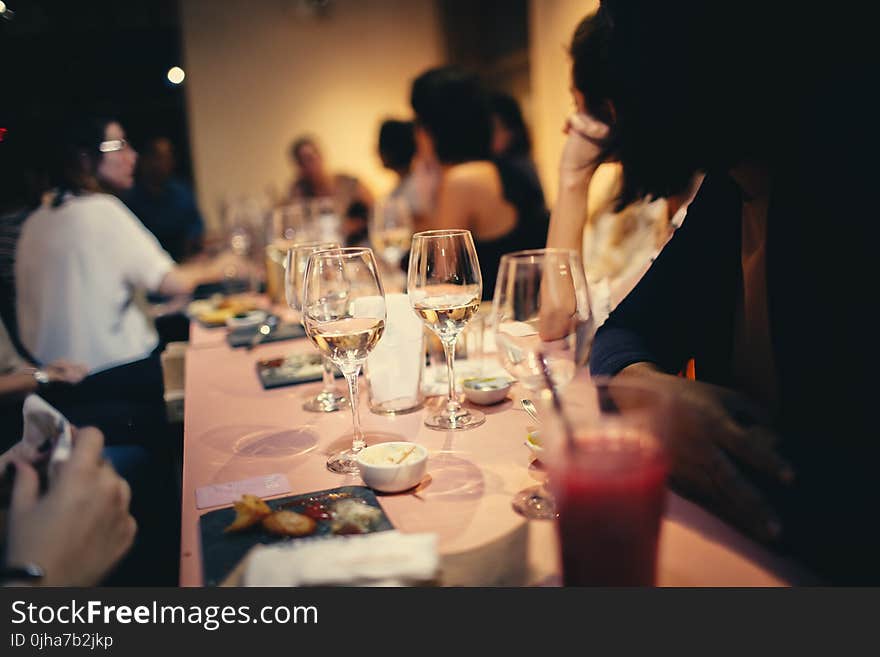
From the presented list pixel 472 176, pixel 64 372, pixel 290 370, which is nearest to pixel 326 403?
pixel 290 370

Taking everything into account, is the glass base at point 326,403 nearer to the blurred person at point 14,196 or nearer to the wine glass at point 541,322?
the wine glass at point 541,322

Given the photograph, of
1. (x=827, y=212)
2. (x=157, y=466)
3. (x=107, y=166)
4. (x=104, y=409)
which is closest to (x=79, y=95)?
(x=107, y=166)

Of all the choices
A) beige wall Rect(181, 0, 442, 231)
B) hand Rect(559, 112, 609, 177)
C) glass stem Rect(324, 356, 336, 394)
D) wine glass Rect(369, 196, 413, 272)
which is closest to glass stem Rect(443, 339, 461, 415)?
glass stem Rect(324, 356, 336, 394)

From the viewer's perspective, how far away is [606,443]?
1.87 ft

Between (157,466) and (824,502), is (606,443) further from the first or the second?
(157,466)

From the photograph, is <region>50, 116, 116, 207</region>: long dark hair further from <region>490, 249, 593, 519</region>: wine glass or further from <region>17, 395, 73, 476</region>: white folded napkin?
<region>490, 249, 593, 519</region>: wine glass

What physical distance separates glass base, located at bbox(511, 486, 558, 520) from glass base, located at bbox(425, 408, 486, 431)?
259mm

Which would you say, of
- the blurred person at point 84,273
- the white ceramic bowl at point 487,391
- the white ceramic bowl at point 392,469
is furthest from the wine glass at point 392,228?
the white ceramic bowl at point 392,469

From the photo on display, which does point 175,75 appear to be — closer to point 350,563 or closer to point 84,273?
point 84,273

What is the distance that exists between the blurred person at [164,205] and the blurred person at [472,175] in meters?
2.92

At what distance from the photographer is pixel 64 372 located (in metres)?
2.42

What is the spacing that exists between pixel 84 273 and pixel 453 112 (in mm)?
A: 1645

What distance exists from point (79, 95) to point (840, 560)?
798 cm

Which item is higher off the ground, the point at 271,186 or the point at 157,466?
the point at 271,186
